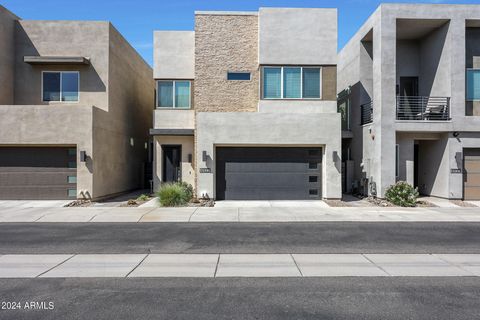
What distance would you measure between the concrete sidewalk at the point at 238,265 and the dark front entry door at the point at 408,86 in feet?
41.3

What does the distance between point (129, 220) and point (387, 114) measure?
12128 mm

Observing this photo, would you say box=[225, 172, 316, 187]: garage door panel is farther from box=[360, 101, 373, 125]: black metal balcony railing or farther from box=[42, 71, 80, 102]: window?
box=[42, 71, 80, 102]: window

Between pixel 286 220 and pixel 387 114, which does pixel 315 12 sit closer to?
pixel 387 114

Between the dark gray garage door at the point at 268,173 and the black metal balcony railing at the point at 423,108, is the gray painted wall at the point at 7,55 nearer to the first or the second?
the dark gray garage door at the point at 268,173

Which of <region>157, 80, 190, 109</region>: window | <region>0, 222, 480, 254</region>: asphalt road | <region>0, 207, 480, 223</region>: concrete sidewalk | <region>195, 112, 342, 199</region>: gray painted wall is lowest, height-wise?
<region>0, 222, 480, 254</region>: asphalt road

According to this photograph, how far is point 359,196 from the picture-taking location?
54.3 ft

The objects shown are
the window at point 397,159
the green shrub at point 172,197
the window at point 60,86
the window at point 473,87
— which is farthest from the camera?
the window at point 60,86

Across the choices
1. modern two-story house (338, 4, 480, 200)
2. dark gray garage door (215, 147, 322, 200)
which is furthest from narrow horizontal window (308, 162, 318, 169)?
modern two-story house (338, 4, 480, 200)

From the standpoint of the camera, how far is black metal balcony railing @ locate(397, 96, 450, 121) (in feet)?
50.5

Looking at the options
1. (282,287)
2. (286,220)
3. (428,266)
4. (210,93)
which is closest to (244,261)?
(282,287)

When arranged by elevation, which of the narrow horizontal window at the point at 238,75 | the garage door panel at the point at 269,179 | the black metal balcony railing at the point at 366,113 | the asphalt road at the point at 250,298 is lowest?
the asphalt road at the point at 250,298

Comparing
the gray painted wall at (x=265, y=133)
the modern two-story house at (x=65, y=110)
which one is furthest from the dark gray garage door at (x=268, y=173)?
the modern two-story house at (x=65, y=110)

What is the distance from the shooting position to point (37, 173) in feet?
48.4

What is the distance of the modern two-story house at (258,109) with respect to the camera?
48.6 feet
